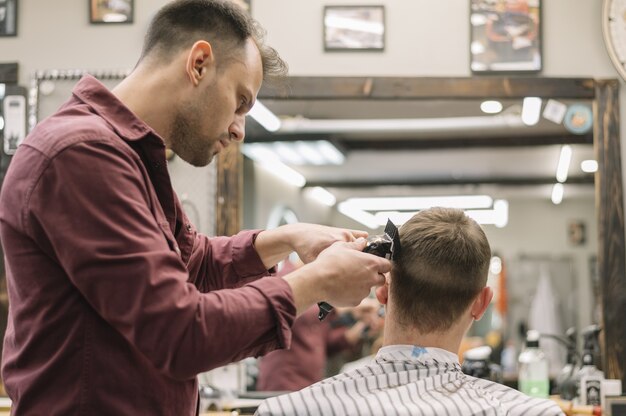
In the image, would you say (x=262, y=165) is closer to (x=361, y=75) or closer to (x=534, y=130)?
(x=534, y=130)

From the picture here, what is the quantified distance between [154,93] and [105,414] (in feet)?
1.96


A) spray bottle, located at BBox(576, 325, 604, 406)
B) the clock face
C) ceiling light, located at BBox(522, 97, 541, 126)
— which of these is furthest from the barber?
the clock face

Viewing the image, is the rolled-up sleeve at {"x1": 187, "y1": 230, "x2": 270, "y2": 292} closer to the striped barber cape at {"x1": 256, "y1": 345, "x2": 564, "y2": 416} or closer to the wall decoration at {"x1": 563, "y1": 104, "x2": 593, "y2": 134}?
the striped barber cape at {"x1": 256, "y1": 345, "x2": 564, "y2": 416}

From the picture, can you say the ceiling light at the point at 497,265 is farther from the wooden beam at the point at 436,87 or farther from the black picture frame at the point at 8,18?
the black picture frame at the point at 8,18

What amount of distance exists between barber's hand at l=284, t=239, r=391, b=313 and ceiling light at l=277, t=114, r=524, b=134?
341 centimetres

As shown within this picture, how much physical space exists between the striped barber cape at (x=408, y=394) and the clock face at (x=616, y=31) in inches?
101

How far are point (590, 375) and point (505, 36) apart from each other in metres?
1.60

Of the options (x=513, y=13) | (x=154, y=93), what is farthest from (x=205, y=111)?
(x=513, y=13)

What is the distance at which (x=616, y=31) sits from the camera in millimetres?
3908

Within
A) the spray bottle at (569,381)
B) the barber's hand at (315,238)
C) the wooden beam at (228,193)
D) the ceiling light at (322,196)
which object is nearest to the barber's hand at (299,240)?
the barber's hand at (315,238)

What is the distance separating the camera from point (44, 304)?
1338mm

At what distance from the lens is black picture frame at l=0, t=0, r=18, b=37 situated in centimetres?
409

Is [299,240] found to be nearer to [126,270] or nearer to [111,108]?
[111,108]

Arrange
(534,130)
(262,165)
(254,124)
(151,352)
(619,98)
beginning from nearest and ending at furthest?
1. (151,352)
2. (619,98)
3. (254,124)
4. (534,130)
5. (262,165)
